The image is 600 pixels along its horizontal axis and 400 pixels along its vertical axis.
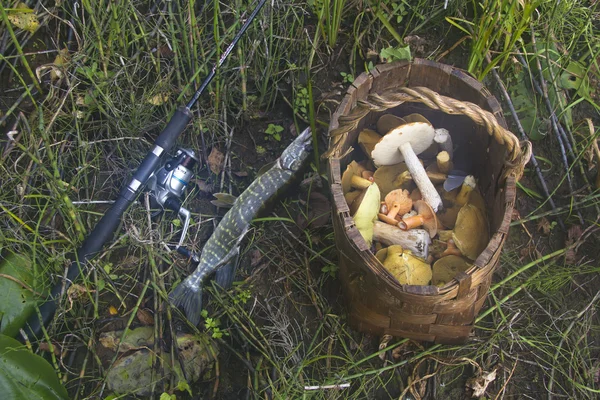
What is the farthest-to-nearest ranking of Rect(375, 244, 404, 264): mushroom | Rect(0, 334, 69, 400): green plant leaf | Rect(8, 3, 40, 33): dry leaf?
Rect(8, 3, 40, 33): dry leaf → Rect(375, 244, 404, 264): mushroom → Rect(0, 334, 69, 400): green plant leaf

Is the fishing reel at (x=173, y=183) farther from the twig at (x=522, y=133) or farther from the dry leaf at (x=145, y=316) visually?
the twig at (x=522, y=133)

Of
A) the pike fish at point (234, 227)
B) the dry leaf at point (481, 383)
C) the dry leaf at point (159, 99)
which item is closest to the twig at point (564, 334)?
the dry leaf at point (481, 383)

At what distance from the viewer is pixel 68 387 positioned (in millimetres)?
1985

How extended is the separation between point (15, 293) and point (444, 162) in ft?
5.33

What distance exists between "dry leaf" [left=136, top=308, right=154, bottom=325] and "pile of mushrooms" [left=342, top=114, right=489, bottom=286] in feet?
2.90

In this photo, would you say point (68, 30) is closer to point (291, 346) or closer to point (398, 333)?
point (291, 346)

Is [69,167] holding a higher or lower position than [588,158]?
higher

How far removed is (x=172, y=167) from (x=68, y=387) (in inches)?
35.3

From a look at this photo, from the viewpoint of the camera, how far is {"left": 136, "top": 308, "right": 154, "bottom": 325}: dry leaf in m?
Result: 2.10

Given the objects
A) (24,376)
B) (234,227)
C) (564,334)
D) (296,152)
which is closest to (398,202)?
(296,152)

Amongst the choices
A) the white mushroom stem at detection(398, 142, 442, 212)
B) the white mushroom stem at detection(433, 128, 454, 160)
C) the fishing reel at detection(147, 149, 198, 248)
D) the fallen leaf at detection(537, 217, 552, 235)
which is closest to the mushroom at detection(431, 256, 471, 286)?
the white mushroom stem at detection(398, 142, 442, 212)

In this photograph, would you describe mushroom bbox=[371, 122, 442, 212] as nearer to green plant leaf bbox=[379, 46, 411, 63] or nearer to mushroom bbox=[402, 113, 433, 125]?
mushroom bbox=[402, 113, 433, 125]

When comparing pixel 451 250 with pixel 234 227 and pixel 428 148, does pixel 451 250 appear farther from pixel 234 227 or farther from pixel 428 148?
pixel 234 227

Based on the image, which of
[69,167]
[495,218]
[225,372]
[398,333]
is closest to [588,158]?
[495,218]
